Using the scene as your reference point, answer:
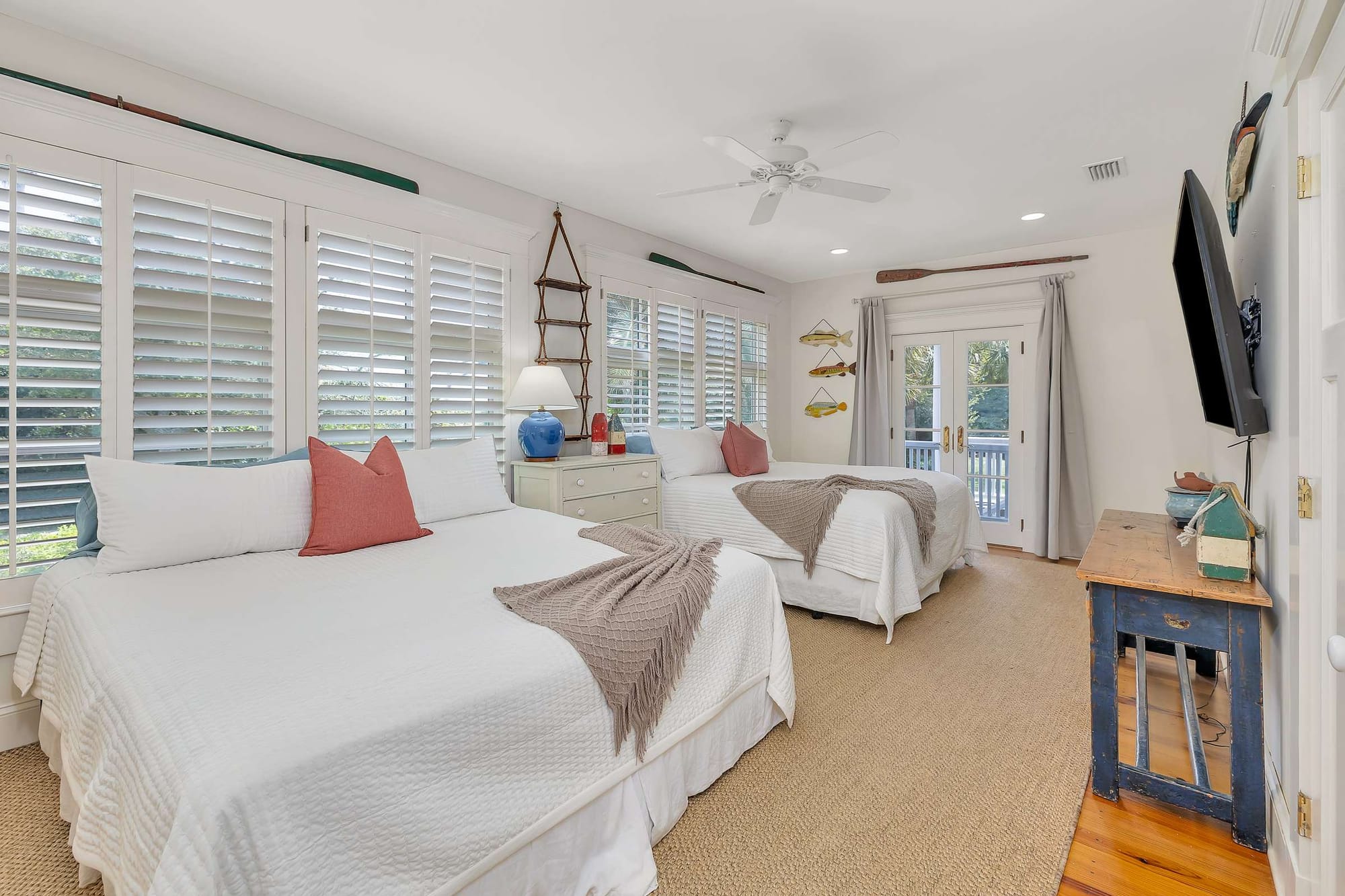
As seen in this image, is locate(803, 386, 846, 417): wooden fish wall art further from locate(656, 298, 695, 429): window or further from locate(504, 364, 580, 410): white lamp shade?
locate(504, 364, 580, 410): white lamp shade

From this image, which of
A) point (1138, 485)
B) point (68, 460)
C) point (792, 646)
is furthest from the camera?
point (1138, 485)

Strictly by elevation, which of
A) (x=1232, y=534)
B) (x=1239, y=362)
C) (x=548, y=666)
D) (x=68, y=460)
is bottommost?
(x=548, y=666)

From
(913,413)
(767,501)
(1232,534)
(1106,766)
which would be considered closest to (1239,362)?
(1232,534)

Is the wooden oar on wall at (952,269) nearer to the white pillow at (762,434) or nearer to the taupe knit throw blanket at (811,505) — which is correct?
the white pillow at (762,434)

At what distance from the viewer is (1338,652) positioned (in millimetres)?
912

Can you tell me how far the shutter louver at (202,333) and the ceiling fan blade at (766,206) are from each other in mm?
2228

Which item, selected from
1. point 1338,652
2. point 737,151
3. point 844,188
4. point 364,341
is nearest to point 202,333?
point 364,341

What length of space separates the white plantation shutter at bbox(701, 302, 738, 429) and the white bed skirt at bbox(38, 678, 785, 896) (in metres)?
3.44

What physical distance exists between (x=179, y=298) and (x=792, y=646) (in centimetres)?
307

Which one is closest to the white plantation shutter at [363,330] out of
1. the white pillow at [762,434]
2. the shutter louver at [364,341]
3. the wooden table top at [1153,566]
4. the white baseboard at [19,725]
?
the shutter louver at [364,341]

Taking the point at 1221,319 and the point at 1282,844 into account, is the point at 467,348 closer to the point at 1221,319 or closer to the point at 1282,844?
the point at 1221,319

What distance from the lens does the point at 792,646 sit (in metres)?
3.00

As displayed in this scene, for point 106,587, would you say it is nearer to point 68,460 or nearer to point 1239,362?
point 68,460

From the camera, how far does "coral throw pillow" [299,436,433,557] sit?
6.97 ft
